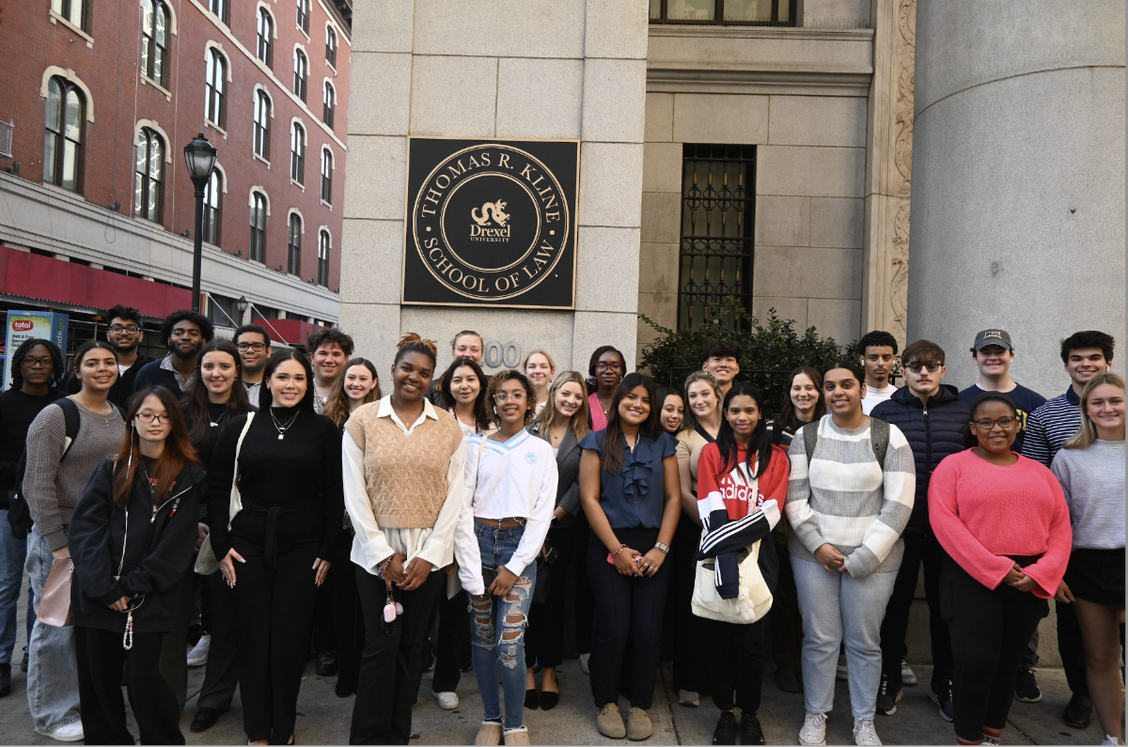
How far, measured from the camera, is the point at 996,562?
4078 mm

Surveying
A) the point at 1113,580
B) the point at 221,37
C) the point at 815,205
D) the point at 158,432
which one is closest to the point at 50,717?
the point at 158,432

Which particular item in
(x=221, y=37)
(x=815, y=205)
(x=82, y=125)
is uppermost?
(x=221, y=37)

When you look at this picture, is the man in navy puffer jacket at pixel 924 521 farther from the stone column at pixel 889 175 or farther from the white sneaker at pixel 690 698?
the stone column at pixel 889 175

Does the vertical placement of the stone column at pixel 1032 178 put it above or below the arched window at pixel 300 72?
below

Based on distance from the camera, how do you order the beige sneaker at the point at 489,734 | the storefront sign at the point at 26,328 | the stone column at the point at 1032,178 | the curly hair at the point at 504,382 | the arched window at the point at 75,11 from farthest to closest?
1. the arched window at the point at 75,11
2. the storefront sign at the point at 26,328
3. the stone column at the point at 1032,178
4. the curly hair at the point at 504,382
5. the beige sneaker at the point at 489,734

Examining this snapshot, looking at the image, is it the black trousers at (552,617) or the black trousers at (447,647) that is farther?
the black trousers at (552,617)

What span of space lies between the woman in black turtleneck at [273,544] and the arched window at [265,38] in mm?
36050

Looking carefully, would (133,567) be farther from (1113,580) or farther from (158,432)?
Answer: (1113,580)

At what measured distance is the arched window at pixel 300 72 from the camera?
39.8 metres

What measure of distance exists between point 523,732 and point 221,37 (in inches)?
1351

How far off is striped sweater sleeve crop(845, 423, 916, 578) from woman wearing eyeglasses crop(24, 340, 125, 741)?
4338 millimetres

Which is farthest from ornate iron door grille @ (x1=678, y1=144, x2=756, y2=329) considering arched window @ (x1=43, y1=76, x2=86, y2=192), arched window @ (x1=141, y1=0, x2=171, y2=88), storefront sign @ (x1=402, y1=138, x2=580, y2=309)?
arched window @ (x1=141, y1=0, x2=171, y2=88)

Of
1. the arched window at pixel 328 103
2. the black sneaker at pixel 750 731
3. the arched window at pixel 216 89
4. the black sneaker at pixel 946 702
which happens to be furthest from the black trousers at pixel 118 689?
the arched window at pixel 328 103

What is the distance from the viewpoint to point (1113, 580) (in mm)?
4246
